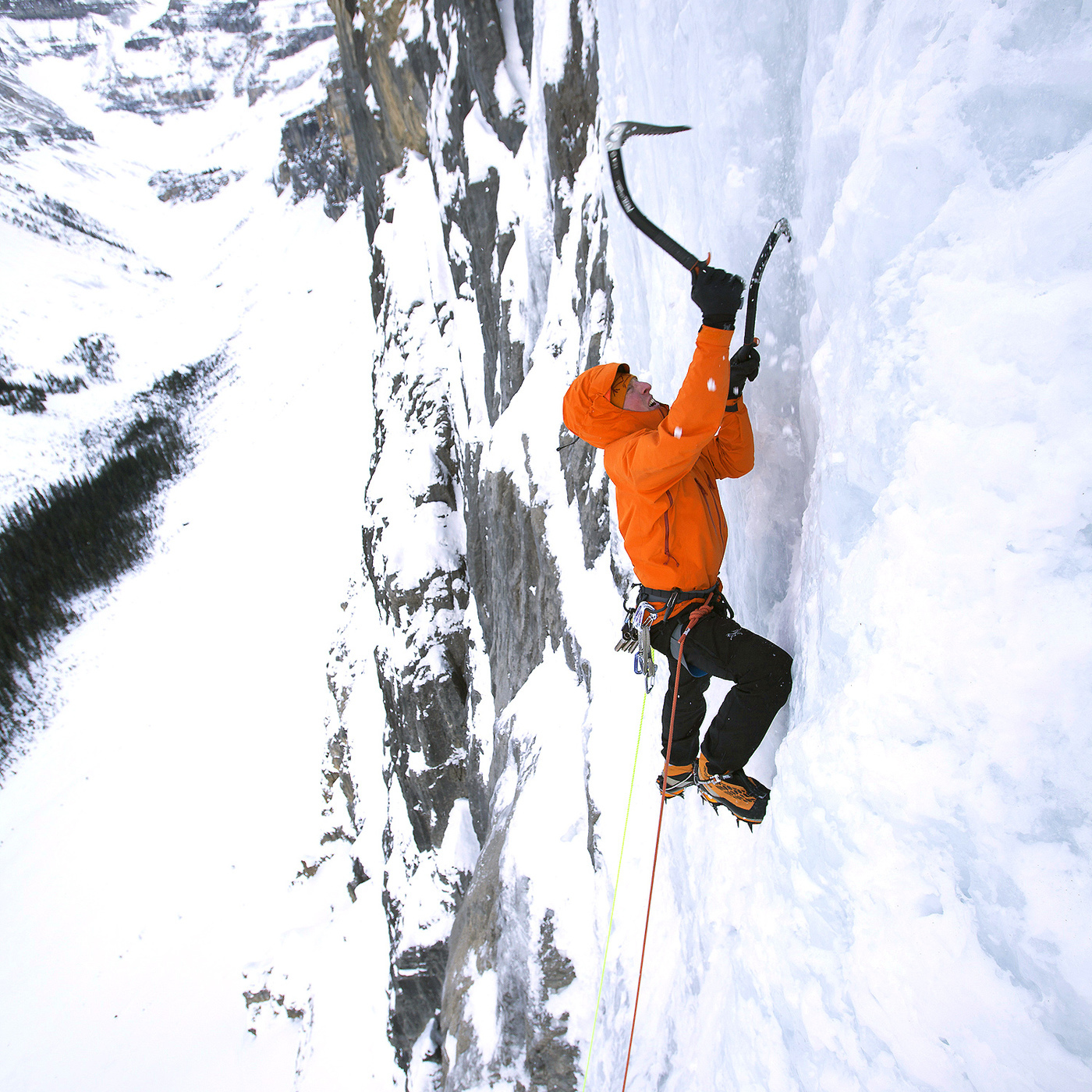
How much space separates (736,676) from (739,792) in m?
0.43

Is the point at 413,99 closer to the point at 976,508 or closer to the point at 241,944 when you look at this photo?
the point at 976,508

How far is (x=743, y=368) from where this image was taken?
2.07 meters

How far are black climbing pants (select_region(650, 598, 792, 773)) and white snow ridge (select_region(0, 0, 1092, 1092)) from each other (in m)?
0.16

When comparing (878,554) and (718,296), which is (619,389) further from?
(878,554)

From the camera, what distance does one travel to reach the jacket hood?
220 cm

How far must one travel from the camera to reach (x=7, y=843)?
1809cm

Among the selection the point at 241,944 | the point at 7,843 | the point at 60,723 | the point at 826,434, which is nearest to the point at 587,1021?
the point at 826,434

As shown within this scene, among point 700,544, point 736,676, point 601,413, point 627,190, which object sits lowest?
point 736,676

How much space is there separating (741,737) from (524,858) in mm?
3552

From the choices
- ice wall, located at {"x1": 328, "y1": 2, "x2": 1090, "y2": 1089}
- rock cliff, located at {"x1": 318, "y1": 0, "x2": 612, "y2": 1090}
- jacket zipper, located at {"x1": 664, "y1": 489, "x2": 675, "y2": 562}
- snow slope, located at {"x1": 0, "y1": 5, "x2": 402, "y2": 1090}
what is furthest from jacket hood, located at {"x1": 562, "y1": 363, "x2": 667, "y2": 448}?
snow slope, located at {"x1": 0, "y1": 5, "x2": 402, "y2": 1090}

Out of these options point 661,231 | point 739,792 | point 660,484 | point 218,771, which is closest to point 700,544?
point 660,484

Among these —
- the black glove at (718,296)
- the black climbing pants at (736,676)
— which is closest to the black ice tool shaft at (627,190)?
the black glove at (718,296)

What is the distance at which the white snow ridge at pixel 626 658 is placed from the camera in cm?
131

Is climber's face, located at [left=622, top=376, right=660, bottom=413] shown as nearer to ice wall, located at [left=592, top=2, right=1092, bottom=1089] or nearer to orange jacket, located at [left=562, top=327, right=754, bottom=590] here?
orange jacket, located at [left=562, top=327, right=754, bottom=590]
